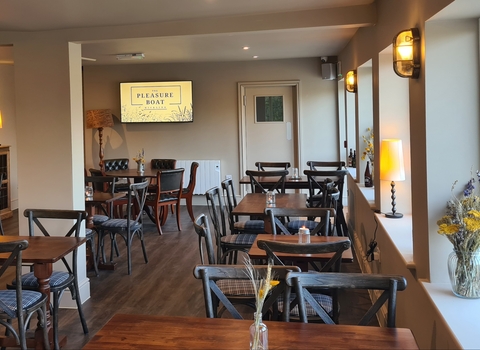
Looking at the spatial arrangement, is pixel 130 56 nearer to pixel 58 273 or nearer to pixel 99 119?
pixel 99 119

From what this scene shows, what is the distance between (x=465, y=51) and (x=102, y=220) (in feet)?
13.1

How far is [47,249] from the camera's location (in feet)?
9.57

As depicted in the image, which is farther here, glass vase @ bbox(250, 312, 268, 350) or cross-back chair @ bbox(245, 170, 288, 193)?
cross-back chair @ bbox(245, 170, 288, 193)

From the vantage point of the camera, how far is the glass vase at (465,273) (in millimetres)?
1901

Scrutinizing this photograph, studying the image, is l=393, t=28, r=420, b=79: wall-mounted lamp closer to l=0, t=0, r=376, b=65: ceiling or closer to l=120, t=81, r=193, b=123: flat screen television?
l=0, t=0, r=376, b=65: ceiling

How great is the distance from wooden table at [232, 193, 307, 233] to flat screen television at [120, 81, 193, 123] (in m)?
3.87

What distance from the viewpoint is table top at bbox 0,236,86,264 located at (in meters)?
2.74

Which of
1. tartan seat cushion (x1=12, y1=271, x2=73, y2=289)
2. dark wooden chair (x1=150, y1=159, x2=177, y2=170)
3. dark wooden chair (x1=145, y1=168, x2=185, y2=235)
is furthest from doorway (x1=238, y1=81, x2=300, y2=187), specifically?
tartan seat cushion (x1=12, y1=271, x2=73, y2=289)

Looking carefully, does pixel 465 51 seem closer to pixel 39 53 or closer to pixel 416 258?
pixel 416 258

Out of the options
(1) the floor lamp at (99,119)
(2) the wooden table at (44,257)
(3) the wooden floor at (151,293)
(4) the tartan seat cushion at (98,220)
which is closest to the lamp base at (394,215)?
(3) the wooden floor at (151,293)

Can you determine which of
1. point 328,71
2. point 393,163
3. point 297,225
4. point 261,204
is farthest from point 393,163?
point 328,71

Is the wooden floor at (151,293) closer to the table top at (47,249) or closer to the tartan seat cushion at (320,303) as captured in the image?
the table top at (47,249)

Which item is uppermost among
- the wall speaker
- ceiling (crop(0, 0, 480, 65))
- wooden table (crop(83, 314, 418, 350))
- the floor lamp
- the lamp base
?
the wall speaker

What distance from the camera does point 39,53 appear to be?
3.91m
